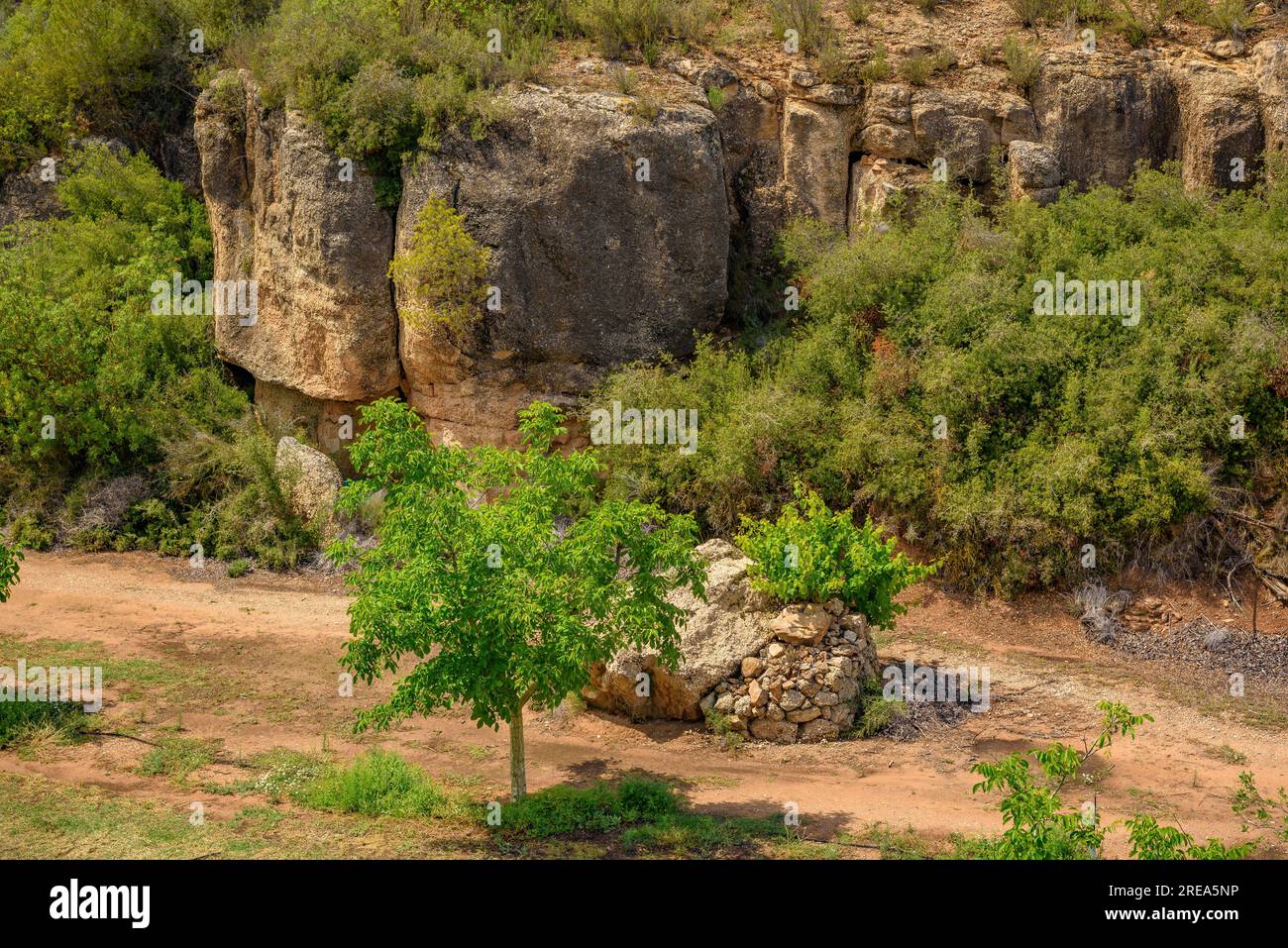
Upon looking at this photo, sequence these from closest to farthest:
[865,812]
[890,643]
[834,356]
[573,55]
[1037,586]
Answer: [865,812]
[890,643]
[1037,586]
[834,356]
[573,55]

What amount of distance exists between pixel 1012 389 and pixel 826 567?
499 centimetres

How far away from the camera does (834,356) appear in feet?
53.9

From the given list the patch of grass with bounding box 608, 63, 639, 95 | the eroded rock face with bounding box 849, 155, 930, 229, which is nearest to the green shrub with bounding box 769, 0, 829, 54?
the eroded rock face with bounding box 849, 155, 930, 229

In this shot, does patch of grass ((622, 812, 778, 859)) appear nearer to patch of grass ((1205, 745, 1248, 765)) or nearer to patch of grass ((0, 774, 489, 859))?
patch of grass ((0, 774, 489, 859))

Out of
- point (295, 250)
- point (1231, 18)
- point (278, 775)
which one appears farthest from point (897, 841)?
point (1231, 18)

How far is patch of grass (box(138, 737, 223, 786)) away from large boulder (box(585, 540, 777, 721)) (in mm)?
3716

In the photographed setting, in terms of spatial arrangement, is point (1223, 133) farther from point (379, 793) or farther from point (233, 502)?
point (379, 793)

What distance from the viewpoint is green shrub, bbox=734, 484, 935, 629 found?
1178 cm

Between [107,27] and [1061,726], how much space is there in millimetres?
19719
